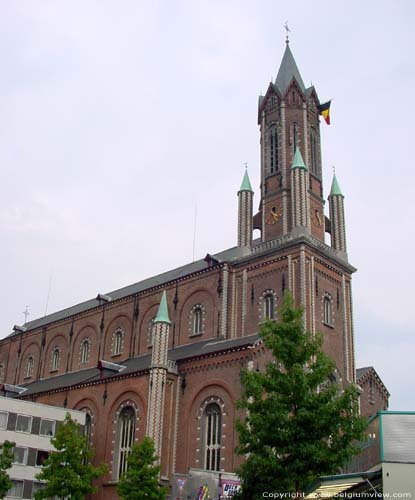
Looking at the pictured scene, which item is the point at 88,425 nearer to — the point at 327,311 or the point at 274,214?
the point at 327,311

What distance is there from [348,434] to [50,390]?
37.6 metres

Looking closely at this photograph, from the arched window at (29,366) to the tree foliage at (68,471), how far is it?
28.9m

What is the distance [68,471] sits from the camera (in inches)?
1575

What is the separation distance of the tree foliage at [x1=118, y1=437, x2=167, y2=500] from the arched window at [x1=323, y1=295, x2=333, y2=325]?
606 inches

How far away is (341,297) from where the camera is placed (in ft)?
159

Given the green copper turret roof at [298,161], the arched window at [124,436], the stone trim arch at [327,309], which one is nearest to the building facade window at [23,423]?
the arched window at [124,436]

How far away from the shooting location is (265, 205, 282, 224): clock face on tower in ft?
164

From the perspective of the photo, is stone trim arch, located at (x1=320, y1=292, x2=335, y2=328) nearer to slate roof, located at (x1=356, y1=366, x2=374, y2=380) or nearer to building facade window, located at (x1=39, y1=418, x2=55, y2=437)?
slate roof, located at (x1=356, y1=366, x2=374, y2=380)

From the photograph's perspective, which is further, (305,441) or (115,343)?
(115,343)

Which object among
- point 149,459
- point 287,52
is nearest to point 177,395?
point 149,459

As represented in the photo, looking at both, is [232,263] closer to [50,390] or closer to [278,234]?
[278,234]

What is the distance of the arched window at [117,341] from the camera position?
58.7m

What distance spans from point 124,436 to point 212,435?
788 cm

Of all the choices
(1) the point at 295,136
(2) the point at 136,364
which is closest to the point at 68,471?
(2) the point at 136,364
